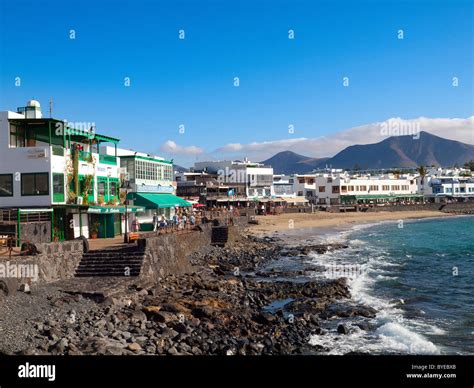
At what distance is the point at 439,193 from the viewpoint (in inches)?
5074

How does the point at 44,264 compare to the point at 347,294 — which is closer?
the point at 44,264

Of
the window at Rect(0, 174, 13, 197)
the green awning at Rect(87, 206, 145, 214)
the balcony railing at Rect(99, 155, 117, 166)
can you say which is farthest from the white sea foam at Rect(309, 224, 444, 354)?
the window at Rect(0, 174, 13, 197)

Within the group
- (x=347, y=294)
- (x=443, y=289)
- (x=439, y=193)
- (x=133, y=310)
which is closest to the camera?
(x=133, y=310)

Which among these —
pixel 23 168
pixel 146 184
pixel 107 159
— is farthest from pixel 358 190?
pixel 23 168

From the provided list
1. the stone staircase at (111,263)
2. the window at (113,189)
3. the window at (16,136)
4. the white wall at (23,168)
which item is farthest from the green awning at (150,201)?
the stone staircase at (111,263)

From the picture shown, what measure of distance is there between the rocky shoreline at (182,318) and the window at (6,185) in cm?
966

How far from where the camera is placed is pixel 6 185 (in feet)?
87.0

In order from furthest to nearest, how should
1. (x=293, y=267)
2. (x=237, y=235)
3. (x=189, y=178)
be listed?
(x=189, y=178), (x=237, y=235), (x=293, y=267)

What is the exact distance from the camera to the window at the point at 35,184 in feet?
86.7

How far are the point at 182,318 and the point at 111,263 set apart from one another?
6.97m
